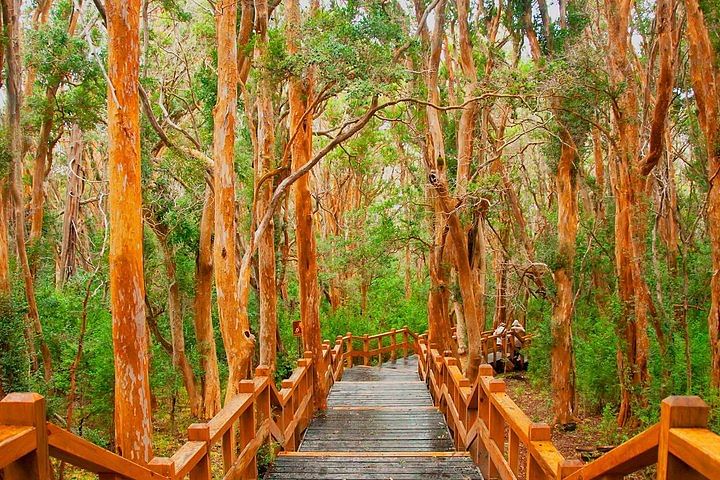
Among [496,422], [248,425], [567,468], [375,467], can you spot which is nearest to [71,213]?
[248,425]

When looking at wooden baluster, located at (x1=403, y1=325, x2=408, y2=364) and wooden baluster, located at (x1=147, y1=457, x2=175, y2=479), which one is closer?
wooden baluster, located at (x1=147, y1=457, x2=175, y2=479)

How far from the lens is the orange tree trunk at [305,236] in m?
9.80

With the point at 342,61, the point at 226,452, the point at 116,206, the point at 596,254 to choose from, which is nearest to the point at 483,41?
the point at 596,254

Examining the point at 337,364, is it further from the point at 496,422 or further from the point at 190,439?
the point at 190,439

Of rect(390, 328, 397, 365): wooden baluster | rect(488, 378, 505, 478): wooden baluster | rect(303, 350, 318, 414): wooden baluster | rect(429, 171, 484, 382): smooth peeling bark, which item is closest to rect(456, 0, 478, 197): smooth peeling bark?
rect(429, 171, 484, 382): smooth peeling bark

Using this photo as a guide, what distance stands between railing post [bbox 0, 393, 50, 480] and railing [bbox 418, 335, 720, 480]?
2.19 meters

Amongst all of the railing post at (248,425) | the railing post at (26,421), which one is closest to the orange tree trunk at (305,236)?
the railing post at (248,425)

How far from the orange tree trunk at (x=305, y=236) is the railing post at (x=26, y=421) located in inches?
301

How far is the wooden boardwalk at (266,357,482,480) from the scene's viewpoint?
5.67 meters

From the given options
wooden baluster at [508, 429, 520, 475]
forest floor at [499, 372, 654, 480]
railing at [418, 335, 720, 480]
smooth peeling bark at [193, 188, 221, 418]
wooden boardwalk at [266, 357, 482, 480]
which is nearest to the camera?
railing at [418, 335, 720, 480]

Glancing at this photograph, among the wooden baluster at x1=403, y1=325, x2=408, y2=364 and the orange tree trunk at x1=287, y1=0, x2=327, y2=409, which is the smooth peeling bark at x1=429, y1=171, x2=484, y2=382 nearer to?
the orange tree trunk at x1=287, y1=0, x2=327, y2=409

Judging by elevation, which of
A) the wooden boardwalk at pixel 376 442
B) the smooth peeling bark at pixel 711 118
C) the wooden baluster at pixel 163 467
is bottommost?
the wooden boardwalk at pixel 376 442

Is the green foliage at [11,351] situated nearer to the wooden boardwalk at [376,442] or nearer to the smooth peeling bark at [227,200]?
the smooth peeling bark at [227,200]

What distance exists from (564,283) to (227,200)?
23.1 ft
